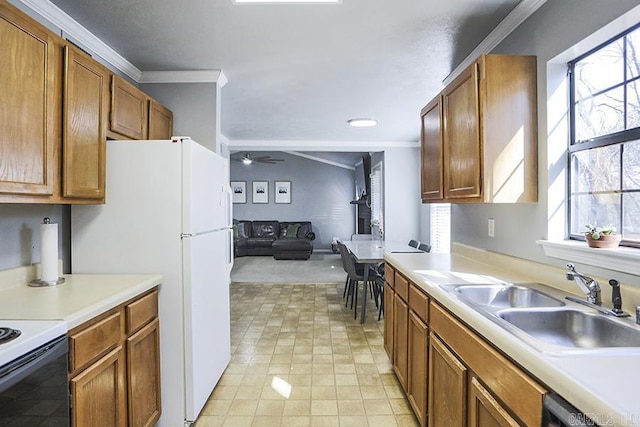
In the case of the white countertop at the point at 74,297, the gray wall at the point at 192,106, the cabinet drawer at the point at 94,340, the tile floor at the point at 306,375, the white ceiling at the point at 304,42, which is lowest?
the tile floor at the point at 306,375

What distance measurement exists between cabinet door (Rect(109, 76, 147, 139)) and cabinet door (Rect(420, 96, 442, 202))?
2054mm

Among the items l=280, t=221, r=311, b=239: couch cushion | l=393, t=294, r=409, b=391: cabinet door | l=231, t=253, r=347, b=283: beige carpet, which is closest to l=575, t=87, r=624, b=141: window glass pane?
l=393, t=294, r=409, b=391: cabinet door

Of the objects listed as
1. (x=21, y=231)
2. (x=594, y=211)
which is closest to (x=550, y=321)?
(x=594, y=211)

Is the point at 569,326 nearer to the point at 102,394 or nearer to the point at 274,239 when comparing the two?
the point at 102,394

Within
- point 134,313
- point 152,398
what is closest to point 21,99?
point 134,313

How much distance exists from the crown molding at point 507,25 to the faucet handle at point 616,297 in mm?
1465

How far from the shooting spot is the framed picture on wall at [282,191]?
10.8m

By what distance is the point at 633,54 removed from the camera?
1.52 metres

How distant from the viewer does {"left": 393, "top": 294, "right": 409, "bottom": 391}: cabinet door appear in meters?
2.32

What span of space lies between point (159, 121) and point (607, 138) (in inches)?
112

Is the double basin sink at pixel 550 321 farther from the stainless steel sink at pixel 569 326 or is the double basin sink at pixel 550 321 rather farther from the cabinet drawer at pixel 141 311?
the cabinet drawer at pixel 141 311

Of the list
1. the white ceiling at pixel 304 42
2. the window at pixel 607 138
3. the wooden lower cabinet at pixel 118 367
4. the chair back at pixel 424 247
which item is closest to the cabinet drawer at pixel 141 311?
the wooden lower cabinet at pixel 118 367

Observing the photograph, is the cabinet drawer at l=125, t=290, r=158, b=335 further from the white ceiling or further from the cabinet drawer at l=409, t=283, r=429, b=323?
the white ceiling

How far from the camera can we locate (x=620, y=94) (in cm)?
158
